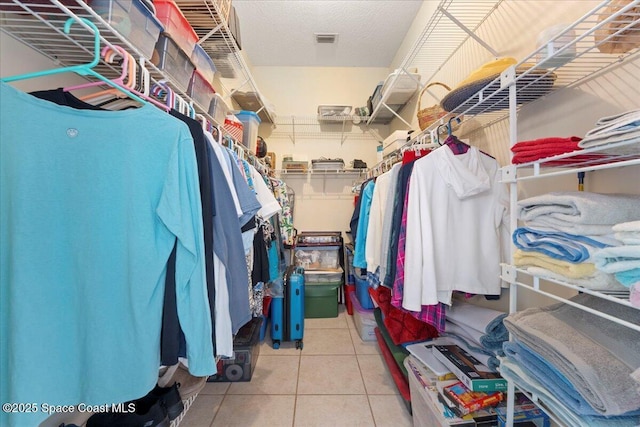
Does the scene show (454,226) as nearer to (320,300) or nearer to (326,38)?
(320,300)

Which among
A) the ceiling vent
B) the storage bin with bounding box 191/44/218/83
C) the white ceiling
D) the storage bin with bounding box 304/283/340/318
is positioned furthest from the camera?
the storage bin with bounding box 304/283/340/318

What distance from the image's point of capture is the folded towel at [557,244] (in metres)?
0.55

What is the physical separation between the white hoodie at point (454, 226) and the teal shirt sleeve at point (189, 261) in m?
0.84

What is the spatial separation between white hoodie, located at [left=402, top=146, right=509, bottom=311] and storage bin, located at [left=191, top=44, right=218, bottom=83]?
1266 millimetres

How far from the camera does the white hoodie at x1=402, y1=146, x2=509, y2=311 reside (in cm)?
111

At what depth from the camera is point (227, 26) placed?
138cm

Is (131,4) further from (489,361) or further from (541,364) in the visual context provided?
(489,361)

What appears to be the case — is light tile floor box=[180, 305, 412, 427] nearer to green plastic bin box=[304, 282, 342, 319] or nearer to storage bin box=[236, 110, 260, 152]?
green plastic bin box=[304, 282, 342, 319]

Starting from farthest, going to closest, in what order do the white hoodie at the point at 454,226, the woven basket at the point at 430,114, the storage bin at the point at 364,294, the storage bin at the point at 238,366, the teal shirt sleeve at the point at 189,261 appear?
the storage bin at the point at 364,294
the storage bin at the point at 238,366
the woven basket at the point at 430,114
the white hoodie at the point at 454,226
the teal shirt sleeve at the point at 189,261

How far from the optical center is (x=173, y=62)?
1.02m

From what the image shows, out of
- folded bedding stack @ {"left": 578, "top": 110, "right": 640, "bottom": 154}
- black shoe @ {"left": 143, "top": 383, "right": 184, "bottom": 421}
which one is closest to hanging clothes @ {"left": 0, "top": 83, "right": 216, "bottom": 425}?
black shoe @ {"left": 143, "top": 383, "right": 184, "bottom": 421}

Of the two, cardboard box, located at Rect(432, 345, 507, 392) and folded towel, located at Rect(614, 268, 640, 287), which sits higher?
folded towel, located at Rect(614, 268, 640, 287)

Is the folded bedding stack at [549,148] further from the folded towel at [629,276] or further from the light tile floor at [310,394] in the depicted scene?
the light tile floor at [310,394]

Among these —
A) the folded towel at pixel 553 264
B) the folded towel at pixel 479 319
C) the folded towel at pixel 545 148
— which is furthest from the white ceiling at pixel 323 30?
the folded towel at pixel 479 319
